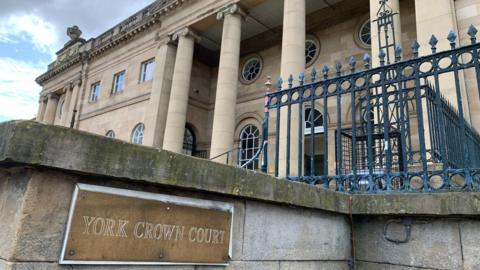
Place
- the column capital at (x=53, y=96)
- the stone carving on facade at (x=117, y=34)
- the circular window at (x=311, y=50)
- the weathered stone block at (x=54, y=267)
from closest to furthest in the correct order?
the weathered stone block at (x=54, y=267)
the circular window at (x=311, y=50)
the stone carving on facade at (x=117, y=34)
the column capital at (x=53, y=96)

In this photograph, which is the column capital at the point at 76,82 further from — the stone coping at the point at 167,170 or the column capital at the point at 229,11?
the stone coping at the point at 167,170

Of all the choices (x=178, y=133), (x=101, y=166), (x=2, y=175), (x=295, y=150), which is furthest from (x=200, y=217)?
(x=178, y=133)

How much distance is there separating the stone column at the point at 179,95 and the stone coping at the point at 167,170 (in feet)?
48.6

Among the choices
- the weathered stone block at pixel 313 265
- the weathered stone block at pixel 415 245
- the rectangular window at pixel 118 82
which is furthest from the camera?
the rectangular window at pixel 118 82

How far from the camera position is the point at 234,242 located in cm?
266

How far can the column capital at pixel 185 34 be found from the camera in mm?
19359

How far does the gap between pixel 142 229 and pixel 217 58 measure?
2218cm

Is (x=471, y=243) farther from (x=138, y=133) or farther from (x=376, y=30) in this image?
(x=138, y=133)

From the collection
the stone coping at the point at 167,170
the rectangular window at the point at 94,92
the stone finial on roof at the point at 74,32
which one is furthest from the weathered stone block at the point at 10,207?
the stone finial on roof at the point at 74,32

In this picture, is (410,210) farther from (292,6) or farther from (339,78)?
(292,6)

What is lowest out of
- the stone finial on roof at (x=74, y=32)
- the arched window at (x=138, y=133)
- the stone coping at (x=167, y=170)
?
the stone coping at (x=167, y=170)

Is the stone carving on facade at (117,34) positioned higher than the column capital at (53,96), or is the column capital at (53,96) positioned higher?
the stone carving on facade at (117,34)

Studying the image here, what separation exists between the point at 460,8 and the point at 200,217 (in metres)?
12.6

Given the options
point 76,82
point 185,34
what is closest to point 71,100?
point 76,82
